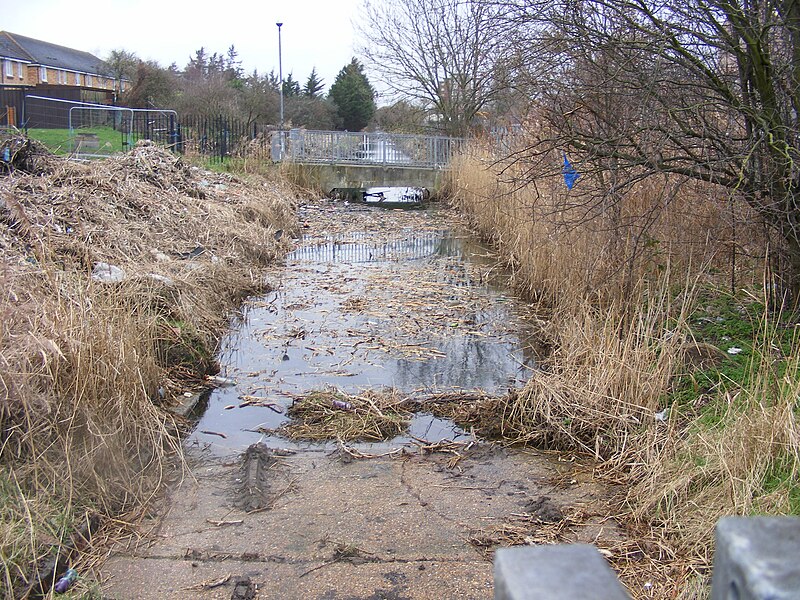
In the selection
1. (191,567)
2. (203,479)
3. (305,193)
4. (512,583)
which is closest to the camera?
(512,583)

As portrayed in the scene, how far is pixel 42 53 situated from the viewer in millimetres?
48219

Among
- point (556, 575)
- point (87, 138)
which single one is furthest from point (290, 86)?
point (556, 575)

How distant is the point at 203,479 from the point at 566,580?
3616 mm

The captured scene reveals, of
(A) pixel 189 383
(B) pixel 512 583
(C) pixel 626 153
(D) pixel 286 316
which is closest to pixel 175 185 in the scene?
(D) pixel 286 316

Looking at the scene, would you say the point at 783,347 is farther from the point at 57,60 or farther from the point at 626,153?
the point at 57,60

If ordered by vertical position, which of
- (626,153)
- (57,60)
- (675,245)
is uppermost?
(57,60)

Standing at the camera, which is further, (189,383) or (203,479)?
(189,383)

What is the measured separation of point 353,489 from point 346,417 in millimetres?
1027

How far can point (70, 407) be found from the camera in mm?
3646

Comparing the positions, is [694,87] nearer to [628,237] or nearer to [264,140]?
[628,237]

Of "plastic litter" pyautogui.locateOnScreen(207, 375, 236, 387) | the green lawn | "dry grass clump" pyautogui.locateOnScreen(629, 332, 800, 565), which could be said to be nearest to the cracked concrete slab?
"dry grass clump" pyautogui.locateOnScreen(629, 332, 800, 565)

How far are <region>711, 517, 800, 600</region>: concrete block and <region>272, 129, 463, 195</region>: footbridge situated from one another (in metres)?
20.2

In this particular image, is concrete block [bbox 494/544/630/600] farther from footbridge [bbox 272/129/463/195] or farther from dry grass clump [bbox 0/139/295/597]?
footbridge [bbox 272/129/463/195]

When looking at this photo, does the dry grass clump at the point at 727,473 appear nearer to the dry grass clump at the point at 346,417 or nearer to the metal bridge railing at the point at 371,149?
the dry grass clump at the point at 346,417
